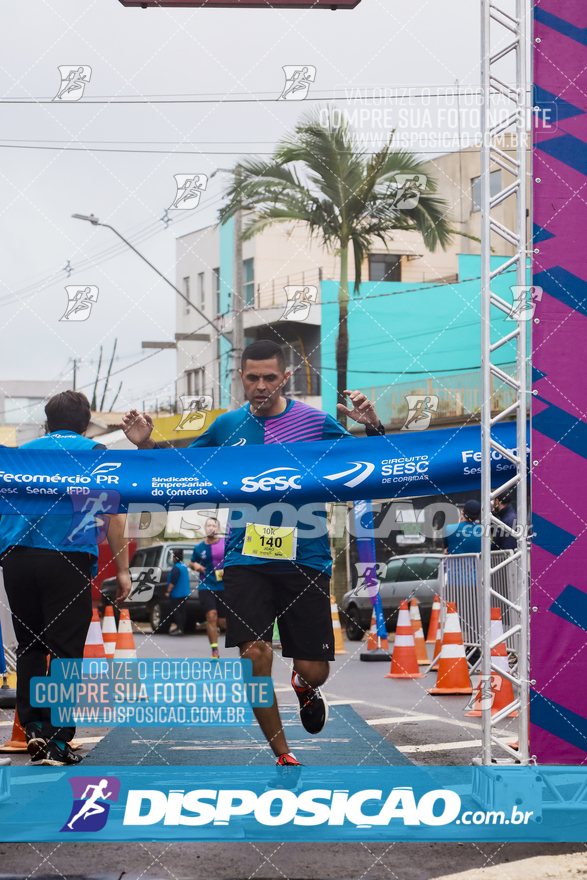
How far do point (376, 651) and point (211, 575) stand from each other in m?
2.51

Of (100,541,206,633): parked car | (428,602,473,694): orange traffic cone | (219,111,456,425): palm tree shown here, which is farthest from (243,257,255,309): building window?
(428,602,473,694): orange traffic cone

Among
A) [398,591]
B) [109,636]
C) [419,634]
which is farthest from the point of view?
[398,591]

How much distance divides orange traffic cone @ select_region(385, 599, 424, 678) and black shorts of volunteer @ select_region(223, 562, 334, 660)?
527 centimetres

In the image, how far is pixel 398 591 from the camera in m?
16.8

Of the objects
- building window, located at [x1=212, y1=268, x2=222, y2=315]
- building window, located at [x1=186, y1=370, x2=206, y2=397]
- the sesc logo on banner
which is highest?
building window, located at [x1=212, y1=268, x2=222, y2=315]

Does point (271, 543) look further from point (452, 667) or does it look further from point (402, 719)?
point (452, 667)

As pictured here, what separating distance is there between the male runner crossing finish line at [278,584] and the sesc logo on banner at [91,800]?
0.76 m

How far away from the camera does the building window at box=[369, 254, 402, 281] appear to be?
30141 millimetres

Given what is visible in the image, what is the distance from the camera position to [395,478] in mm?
5211

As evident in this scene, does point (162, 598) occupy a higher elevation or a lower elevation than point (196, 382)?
lower

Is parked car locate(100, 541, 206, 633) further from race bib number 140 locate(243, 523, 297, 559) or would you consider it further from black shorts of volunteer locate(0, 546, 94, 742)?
race bib number 140 locate(243, 523, 297, 559)

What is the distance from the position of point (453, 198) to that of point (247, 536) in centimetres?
2922

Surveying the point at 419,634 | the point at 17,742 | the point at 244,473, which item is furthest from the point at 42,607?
the point at 419,634

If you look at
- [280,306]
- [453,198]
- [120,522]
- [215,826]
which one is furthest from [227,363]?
[215,826]
